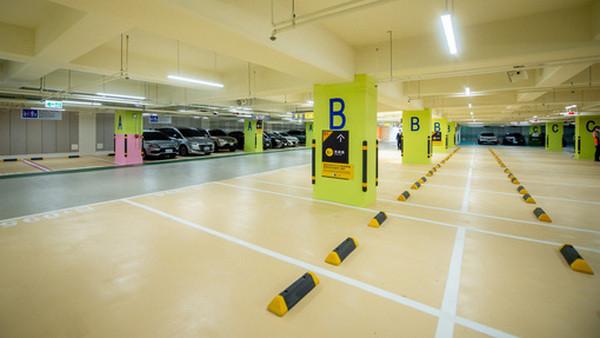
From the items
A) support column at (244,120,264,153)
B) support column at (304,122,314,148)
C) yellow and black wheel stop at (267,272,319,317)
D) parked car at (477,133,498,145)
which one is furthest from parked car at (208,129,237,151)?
parked car at (477,133,498,145)

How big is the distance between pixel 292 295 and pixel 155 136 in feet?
48.7

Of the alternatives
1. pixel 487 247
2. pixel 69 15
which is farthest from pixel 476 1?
pixel 69 15

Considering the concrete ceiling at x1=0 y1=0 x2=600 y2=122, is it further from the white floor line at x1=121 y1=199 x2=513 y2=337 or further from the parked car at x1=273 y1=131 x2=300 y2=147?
the parked car at x1=273 y1=131 x2=300 y2=147

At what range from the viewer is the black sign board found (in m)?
5.68

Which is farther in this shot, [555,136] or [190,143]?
[555,136]

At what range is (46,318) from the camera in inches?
83.7

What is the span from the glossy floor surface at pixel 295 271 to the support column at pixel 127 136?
25.9ft

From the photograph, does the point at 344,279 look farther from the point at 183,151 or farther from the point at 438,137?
the point at 438,137

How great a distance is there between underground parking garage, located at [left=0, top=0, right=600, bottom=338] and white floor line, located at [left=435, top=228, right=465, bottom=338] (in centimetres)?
2

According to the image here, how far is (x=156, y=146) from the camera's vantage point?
13859 mm

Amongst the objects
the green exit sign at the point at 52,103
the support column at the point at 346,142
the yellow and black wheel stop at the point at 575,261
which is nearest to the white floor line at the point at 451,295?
the yellow and black wheel stop at the point at 575,261

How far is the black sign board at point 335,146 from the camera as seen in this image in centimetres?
568

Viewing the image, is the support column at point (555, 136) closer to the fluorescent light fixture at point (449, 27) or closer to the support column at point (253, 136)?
the support column at point (253, 136)

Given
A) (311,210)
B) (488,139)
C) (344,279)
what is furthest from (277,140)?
(488,139)
